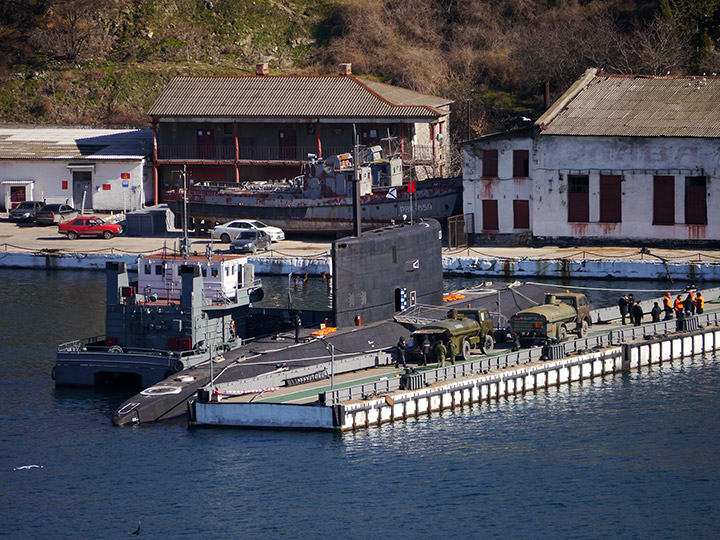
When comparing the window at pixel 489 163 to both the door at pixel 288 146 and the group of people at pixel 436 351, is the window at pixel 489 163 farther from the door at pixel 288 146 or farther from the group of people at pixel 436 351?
the group of people at pixel 436 351

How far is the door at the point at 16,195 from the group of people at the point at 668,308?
163 ft

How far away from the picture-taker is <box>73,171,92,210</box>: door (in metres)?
90.4

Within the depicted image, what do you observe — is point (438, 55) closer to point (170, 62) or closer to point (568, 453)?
point (170, 62)

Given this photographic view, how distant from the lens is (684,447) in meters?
42.8

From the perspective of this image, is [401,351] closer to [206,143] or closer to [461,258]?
[461,258]

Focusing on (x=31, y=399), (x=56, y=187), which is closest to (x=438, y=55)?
(x=56, y=187)

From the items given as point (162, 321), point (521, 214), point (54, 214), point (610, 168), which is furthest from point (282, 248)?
point (162, 321)

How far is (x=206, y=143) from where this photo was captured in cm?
9119

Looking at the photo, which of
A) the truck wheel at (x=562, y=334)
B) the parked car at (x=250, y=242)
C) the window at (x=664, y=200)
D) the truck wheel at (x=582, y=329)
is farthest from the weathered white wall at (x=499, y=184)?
the truck wheel at (x=562, y=334)

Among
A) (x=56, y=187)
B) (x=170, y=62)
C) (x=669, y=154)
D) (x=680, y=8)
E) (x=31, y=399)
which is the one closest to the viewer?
(x=31, y=399)

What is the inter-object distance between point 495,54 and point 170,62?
1090 inches

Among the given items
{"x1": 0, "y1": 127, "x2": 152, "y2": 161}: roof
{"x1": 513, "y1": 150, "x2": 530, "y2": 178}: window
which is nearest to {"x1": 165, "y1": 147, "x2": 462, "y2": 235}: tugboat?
{"x1": 513, "y1": 150, "x2": 530, "y2": 178}: window

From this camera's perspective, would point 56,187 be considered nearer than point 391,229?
No

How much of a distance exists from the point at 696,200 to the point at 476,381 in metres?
30.7
